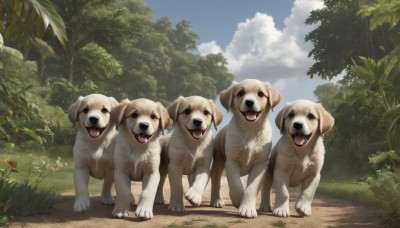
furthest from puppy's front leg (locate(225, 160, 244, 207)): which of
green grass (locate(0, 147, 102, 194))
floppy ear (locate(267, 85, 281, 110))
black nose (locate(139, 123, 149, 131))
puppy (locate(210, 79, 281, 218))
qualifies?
green grass (locate(0, 147, 102, 194))

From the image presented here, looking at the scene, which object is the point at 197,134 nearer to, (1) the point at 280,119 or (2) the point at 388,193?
(1) the point at 280,119

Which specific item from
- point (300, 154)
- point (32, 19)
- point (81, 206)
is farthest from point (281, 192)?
point (32, 19)

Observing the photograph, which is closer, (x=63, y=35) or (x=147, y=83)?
(x=63, y=35)

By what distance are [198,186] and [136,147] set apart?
1.05 meters

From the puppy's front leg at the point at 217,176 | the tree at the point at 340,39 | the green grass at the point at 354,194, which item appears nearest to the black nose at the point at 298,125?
the puppy's front leg at the point at 217,176

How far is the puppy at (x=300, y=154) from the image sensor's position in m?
6.04

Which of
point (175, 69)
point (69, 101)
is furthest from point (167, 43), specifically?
point (69, 101)

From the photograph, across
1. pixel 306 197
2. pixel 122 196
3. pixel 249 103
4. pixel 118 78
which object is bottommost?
pixel 122 196

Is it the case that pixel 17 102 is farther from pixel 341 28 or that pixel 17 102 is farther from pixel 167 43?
pixel 167 43

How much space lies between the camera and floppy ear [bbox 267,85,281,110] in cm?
620

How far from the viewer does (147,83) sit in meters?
43.2

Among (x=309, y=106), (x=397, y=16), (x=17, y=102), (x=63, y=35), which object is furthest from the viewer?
(x=397, y=16)

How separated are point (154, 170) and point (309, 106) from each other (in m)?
2.40

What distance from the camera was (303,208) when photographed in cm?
614
